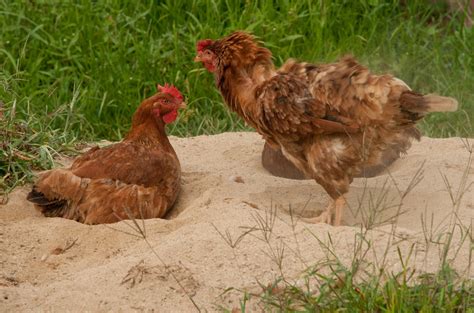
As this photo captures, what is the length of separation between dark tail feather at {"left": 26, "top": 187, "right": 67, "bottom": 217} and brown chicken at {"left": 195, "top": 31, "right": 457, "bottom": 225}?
3.93ft

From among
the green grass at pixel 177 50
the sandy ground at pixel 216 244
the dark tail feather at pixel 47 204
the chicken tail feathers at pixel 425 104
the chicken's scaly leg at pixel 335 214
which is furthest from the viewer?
the green grass at pixel 177 50

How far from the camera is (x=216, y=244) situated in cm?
489

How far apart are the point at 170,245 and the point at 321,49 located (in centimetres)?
377

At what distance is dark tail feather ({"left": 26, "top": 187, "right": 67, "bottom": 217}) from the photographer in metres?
5.89

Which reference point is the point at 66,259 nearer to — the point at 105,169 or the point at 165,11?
the point at 105,169

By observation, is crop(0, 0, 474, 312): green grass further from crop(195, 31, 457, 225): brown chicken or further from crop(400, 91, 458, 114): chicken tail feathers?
crop(400, 91, 458, 114): chicken tail feathers

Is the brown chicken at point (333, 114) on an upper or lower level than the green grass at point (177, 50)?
upper

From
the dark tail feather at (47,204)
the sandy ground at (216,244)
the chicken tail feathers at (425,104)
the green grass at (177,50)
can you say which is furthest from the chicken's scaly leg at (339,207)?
the green grass at (177,50)

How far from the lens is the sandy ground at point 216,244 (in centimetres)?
457

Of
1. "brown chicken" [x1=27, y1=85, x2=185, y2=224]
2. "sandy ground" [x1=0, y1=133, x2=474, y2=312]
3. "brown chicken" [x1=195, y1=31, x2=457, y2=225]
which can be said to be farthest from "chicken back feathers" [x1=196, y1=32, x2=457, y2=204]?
"brown chicken" [x1=27, y1=85, x2=185, y2=224]

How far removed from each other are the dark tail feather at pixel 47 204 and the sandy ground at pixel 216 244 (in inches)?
3.0

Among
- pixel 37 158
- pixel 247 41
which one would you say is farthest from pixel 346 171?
pixel 37 158

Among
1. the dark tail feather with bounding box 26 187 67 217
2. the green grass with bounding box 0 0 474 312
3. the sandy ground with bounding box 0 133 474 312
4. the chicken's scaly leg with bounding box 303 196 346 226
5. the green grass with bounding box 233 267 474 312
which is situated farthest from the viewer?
the green grass with bounding box 0 0 474 312

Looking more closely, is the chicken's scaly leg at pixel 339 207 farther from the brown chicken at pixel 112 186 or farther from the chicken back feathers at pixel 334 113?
the brown chicken at pixel 112 186
